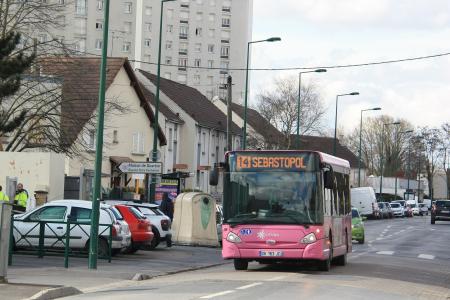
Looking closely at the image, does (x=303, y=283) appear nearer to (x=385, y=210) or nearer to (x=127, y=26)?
(x=385, y=210)

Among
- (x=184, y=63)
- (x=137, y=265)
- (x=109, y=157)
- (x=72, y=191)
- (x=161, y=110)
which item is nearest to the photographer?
(x=137, y=265)

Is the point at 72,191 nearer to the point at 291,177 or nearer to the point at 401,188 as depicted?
the point at 291,177

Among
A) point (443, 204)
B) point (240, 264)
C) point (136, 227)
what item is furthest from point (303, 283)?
point (443, 204)

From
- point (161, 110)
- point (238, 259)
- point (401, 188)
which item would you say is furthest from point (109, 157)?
point (401, 188)

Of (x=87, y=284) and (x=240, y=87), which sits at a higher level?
(x=240, y=87)

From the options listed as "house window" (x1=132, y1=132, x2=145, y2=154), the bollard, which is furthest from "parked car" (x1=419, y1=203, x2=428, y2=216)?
the bollard

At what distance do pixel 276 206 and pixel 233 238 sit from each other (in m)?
1.23

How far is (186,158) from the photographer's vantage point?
249 feet

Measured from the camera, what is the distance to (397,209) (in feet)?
319

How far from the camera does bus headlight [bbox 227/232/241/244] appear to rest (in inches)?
837

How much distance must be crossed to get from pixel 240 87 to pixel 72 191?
87.7 metres

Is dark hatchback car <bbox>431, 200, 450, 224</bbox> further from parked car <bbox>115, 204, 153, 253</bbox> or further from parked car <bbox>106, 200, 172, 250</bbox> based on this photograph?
parked car <bbox>115, 204, 153, 253</bbox>

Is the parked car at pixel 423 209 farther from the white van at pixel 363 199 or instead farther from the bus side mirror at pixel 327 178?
the bus side mirror at pixel 327 178

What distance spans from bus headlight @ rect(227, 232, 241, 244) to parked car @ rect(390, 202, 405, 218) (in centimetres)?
7661
